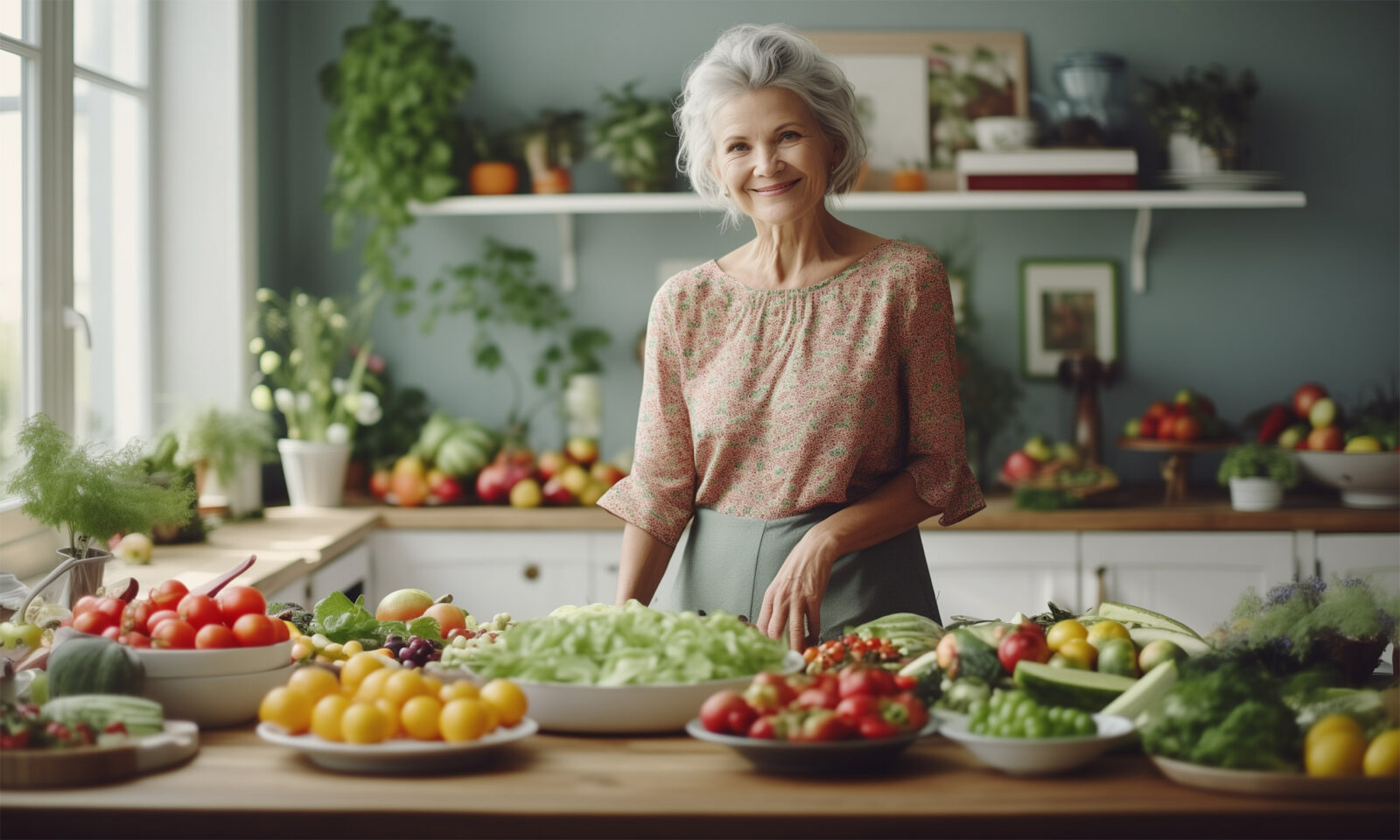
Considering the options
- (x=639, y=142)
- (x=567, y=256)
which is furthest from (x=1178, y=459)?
(x=567, y=256)

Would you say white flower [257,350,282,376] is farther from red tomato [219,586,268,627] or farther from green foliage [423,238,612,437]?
red tomato [219,586,268,627]

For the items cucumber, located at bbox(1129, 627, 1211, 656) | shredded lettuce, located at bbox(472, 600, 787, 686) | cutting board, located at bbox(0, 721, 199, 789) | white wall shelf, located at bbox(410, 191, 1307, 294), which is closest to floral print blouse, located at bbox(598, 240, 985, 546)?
cucumber, located at bbox(1129, 627, 1211, 656)

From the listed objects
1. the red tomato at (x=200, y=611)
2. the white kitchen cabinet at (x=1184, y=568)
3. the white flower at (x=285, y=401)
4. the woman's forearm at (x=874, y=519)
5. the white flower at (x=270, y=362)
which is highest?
the white flower at (x=270, y=362)

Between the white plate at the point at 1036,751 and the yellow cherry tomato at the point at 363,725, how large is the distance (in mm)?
554

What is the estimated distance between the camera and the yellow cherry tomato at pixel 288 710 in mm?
1227

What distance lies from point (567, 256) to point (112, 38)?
56.1 inches

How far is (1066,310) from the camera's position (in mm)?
3971

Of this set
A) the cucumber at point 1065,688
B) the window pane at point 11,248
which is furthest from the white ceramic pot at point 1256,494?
the window pane at point 11,248

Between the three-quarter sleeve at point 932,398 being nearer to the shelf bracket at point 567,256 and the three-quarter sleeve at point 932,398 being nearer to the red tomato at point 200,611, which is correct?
the red tomato at point 200,611

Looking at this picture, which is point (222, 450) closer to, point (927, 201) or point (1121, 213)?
point (927, 201)

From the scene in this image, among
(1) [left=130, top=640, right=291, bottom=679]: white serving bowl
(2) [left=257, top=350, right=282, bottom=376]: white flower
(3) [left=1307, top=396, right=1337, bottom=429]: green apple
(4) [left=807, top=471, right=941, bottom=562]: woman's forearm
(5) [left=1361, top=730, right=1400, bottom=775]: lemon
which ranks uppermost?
(2) [left=257, top=350, right=282, bottom=376]: white flower

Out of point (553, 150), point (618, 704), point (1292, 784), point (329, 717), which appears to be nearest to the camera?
point (1292, 784)

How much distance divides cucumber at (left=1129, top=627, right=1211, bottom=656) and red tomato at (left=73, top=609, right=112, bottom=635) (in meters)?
1.23

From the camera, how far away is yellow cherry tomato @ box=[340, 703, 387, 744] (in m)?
1.18
